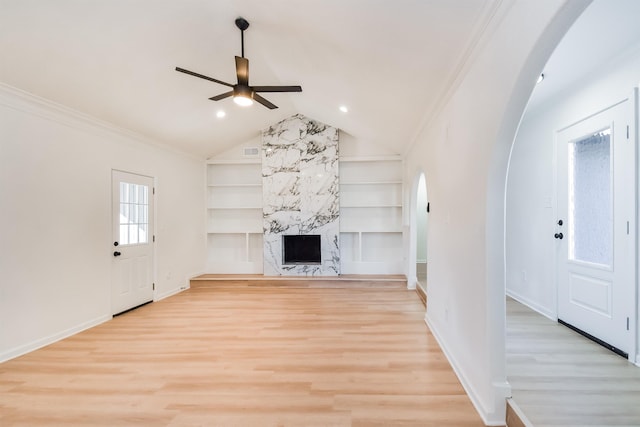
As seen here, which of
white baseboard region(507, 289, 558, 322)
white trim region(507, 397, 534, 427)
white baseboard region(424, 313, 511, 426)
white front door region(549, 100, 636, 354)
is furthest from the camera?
white baseboard region(507, 289, 558, 322)

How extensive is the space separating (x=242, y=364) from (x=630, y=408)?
2746 mm

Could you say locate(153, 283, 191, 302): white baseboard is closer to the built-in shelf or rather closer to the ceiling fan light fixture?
the built-in shelf

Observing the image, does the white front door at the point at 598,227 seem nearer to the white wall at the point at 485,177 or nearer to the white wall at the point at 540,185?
the white wall at the point at 540,185

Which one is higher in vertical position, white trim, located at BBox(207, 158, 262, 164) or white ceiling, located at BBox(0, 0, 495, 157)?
white ceiling, located at BBox(0, 0, 495, 157)

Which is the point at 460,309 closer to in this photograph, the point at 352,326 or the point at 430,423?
the point at 430,423

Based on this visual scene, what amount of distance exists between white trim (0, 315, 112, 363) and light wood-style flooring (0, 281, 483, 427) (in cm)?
8

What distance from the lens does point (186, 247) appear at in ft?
19.1

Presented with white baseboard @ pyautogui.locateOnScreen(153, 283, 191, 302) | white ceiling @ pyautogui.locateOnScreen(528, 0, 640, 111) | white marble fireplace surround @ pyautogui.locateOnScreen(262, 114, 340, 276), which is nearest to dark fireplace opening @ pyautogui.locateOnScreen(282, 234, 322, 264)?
white marble fireplace surround @ pyautogui.locateOnScreen(262, 114, 340, 276)

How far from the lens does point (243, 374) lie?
2.57m

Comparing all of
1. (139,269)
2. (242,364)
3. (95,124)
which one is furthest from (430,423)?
(95,124)

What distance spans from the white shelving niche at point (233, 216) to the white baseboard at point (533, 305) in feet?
15.0

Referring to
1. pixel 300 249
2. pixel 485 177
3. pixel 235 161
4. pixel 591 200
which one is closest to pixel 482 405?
pixel 485 177

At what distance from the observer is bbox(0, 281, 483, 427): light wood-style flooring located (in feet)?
6.69

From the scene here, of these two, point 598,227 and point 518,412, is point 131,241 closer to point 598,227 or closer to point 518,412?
point 518,412
